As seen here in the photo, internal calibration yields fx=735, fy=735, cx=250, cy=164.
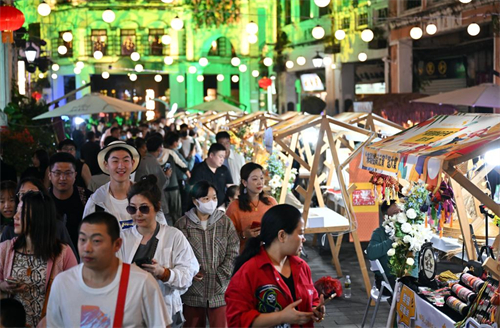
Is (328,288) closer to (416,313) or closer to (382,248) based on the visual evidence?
(416,313)

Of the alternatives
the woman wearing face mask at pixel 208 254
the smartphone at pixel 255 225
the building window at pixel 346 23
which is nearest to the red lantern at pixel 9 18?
the smartphone at pixel 255 225

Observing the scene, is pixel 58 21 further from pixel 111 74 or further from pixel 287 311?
pixel 287 311

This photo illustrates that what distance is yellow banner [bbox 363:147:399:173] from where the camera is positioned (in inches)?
256

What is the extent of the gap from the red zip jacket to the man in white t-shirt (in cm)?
52

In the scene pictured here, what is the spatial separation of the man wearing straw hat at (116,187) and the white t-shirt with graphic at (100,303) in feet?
6.34

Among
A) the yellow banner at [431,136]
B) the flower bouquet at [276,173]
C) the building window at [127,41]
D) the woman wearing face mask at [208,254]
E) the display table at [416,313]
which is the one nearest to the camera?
the display table at [416,313]

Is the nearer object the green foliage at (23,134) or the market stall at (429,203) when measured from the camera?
the market stall at (429,203)

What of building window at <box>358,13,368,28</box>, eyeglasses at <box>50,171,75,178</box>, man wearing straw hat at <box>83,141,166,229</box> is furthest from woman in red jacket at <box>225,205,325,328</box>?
building window at <box>358,13,368,28</box>

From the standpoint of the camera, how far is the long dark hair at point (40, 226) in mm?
4730

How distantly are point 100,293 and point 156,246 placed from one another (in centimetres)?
141

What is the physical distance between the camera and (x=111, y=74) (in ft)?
180

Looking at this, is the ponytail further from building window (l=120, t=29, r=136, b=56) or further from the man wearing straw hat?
building window (l=120, t=29, r=136, b=56)

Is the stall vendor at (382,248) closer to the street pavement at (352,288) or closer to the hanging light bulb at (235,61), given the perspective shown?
the street pavement at (352,288)

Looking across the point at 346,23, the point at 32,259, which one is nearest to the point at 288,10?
the point at 346,23
